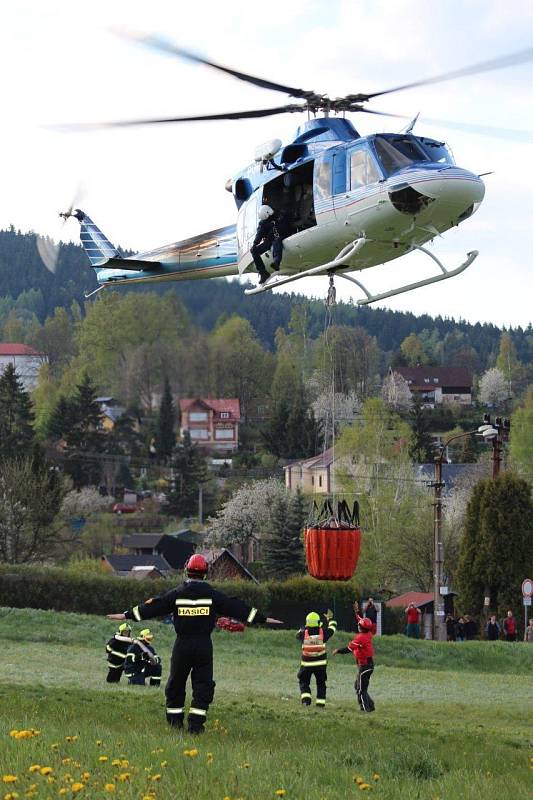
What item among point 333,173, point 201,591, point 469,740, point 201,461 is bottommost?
point 469,740

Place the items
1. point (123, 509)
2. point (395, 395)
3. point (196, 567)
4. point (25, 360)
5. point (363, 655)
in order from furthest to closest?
point (395, 395) < point (123, 509) < point (25, 360) < point (363, 655) < point (196, 567)

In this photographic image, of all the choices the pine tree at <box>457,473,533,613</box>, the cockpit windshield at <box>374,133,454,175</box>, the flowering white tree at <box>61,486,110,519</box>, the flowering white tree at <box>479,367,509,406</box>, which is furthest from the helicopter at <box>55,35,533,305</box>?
the flowering white tree at <box>479,367,509,406</box>

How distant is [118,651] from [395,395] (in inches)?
2787

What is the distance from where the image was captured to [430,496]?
68.1m

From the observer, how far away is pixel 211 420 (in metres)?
28.2

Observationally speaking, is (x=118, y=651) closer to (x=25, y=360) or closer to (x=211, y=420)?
(x=211, y=420)

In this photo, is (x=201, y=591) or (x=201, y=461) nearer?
(x=201, y=591)

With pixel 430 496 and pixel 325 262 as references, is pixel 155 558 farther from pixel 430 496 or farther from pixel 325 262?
pixel 325 262

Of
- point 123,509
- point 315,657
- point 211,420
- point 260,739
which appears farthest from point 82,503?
point 260,739

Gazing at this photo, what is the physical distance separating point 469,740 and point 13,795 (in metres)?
7.41

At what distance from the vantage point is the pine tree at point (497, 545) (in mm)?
43281

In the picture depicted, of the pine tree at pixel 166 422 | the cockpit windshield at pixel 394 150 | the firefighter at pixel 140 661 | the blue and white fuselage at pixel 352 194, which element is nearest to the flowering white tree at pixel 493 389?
the pine tree at pixel 166 422

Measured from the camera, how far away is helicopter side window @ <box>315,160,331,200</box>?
2119 centimetres

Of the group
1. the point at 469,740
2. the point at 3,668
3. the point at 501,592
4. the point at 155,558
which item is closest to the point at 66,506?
the point at 155,558
